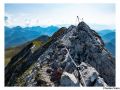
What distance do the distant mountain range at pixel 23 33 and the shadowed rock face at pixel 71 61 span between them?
8.8 inches

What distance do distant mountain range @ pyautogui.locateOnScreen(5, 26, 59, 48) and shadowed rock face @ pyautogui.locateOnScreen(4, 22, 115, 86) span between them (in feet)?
0.73

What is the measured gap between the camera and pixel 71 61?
28.7 ft

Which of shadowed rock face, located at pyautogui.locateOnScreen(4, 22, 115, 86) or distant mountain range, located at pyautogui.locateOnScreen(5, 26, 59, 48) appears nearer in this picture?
shadowed rock face, located at pyautogui.locateOnScreen(4, 22, 115, 86)

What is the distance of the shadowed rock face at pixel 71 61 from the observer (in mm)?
8609

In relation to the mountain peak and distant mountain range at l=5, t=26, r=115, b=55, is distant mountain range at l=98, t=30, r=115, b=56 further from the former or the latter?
the mountain peak

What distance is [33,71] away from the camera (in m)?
8.75

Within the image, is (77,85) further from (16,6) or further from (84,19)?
(16,6)

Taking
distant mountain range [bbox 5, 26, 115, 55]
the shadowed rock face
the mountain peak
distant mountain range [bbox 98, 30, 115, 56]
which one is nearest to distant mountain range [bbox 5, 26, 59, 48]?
distant mountain range [bbox 5, 26, 115, 55]

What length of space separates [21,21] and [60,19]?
2.85 feet

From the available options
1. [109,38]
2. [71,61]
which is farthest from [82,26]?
[71,61]

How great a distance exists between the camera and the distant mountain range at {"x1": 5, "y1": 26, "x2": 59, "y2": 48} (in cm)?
872

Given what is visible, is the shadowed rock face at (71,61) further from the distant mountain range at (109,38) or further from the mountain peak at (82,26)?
the distant mountain range at (109,38)

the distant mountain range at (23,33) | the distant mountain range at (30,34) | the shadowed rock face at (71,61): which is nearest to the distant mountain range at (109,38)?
the distant mountain range at (30,34)

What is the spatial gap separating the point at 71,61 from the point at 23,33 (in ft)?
4.01
